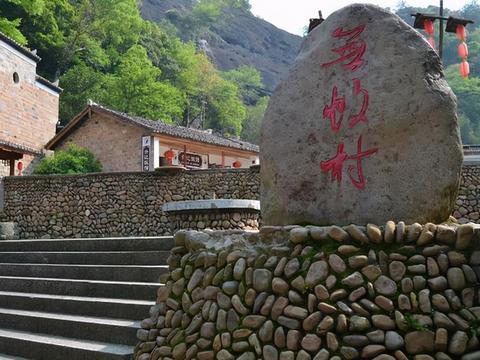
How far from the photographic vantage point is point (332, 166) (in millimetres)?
3412

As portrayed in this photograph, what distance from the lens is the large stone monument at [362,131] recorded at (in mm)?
3119

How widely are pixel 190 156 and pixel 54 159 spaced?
19.2 feet

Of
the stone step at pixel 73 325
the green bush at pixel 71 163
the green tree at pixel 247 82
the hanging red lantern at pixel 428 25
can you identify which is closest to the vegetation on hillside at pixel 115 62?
the green bush at pixel 71 163

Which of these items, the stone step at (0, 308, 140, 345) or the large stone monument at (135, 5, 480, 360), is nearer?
the large stone monument at (135, 5, 480, 360)

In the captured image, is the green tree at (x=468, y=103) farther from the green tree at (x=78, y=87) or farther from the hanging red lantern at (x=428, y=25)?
the hanging red lantern at (x=428, y=25)

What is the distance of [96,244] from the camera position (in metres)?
6.71

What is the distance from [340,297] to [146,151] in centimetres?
1797

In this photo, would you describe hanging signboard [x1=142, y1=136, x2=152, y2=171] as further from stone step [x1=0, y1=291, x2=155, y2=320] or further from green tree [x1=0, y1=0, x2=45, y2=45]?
stone step [x1=0, y1=291, x2=155, y2=320]

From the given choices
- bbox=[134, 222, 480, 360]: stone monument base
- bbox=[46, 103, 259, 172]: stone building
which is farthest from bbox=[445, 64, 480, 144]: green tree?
bbox=[134, 222, 480, 360]: stone monument base

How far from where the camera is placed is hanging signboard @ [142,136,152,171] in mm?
19938

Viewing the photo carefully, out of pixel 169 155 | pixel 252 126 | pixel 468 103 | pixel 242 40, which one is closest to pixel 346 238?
pixel 169 155

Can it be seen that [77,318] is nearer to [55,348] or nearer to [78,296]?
[55,348]

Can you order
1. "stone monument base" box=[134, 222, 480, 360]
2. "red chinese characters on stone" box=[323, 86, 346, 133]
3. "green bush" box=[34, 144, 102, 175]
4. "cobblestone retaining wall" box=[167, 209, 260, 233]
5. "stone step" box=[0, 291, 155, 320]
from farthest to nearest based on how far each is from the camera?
"green bush" box=[34, 144, 102, 175] → "cobblestone retaining wall" box=[167, 209, 260, 233] → "stone step" box=[0, 291, 155, 320] → "red chinese characters on stone" box=[323, 86, 346, 133] → "stone monument base" box=[134, 222, 480, 360]

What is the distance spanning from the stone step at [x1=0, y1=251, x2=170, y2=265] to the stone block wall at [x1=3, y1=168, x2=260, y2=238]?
6698 millimetres
